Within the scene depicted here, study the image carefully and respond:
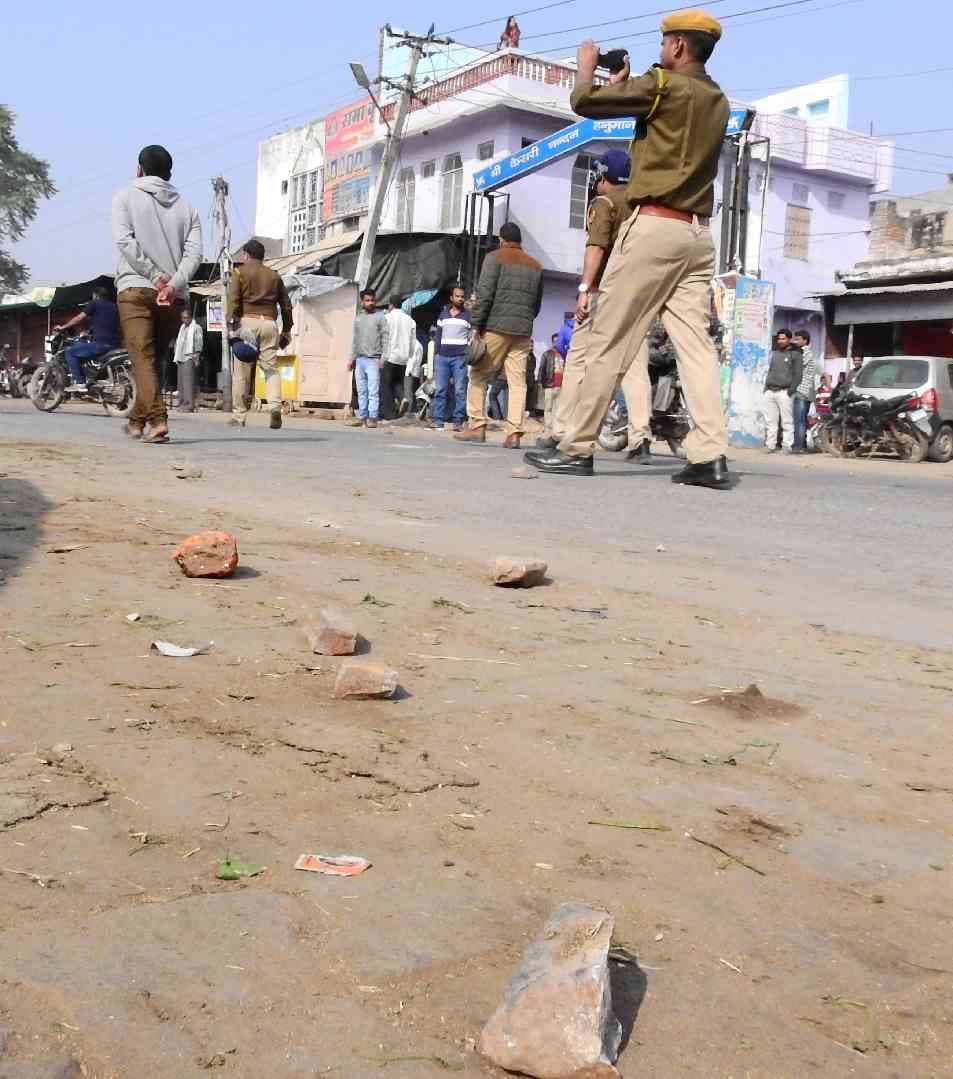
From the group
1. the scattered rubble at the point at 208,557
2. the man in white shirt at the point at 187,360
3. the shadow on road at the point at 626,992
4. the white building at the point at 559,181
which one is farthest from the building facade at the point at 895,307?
the shadow on road at the point at 626,992

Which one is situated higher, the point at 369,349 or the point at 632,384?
the point at 369,349

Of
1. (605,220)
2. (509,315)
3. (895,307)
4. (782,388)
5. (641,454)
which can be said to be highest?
(895,307)

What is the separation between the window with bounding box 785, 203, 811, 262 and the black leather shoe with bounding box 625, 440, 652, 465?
93.1 feet

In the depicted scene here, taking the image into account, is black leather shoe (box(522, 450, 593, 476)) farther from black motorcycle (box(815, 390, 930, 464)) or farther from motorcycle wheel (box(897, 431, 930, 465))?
motorcycle wheel (box(897, 431, 930, 465))

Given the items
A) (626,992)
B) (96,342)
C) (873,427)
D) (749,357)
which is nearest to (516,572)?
(626,992)

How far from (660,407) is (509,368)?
1740 millimetres

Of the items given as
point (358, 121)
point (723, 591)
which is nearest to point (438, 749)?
point (723, 591)

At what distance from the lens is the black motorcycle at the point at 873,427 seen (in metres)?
18.0

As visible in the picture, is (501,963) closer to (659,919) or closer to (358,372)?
(659,919)

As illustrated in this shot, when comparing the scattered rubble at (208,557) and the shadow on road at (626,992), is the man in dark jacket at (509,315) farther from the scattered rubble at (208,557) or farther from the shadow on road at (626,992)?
the shadow on road at (626,992)

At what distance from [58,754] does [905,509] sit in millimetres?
5444

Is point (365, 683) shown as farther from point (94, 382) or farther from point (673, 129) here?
point (94, 382)

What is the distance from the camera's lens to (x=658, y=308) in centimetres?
693

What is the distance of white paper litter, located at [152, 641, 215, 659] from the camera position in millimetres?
3041
